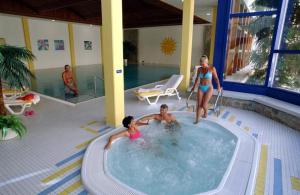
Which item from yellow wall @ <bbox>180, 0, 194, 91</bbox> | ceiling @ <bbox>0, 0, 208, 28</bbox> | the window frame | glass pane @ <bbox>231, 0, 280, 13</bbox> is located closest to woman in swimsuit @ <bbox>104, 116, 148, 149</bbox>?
yellow wall @ <bbox>180, 0, 194, 91</bbox>

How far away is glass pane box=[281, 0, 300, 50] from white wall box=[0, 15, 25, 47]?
42.8 feet

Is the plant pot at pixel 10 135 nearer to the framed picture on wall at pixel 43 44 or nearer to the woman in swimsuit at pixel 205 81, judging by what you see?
the woman in swimsuit at pixel 205 81

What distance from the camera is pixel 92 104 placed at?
5.30 metres

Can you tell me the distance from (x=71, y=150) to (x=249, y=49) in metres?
5.53

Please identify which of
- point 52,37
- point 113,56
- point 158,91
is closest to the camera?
point 113,56

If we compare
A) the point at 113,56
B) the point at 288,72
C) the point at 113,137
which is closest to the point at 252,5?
the point at 288,72

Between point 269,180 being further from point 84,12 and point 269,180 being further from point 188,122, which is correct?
point 84,12

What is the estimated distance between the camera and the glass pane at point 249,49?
17.5 ft

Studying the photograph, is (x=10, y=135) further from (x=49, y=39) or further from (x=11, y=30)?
(x=49, y=39)

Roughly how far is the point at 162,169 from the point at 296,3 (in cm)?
503

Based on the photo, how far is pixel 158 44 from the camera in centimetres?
1806

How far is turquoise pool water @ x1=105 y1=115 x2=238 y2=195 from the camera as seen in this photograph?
2.43 metres

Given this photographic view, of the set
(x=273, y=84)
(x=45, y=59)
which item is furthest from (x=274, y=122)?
(x=45, y=59)

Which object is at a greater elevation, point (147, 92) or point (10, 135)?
point (147, 92)
